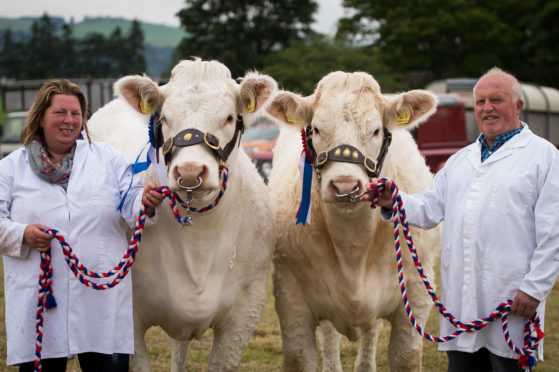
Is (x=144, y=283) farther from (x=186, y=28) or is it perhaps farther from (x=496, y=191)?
(x=186, y=28)

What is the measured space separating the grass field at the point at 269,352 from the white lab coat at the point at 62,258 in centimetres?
224

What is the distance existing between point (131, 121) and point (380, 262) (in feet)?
8.00

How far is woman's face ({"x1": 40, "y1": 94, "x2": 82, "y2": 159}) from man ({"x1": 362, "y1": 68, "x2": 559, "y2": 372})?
5.33 feet

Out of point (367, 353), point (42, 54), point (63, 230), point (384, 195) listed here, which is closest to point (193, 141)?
point (63, 230)

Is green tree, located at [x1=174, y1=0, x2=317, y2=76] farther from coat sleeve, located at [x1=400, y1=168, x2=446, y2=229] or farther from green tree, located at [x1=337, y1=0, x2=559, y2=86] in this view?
coat sleeve, located at [x1=400, y1=168, x2=446, y2=229]

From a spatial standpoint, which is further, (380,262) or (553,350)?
(553,350)

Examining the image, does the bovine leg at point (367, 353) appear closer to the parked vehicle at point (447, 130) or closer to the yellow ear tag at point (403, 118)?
the yellow ear tag at point (403, 118)

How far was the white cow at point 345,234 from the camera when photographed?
3.92 m

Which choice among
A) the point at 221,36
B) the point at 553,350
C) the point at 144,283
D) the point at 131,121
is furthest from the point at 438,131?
the point at 221,36

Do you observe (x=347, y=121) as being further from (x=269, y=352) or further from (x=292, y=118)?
(x=269, y=352)

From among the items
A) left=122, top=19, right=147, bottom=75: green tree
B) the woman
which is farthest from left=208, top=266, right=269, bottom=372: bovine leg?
left=122, top=19, right=147, bottom=75: green tree

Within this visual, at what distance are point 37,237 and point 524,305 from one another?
2.40 metres

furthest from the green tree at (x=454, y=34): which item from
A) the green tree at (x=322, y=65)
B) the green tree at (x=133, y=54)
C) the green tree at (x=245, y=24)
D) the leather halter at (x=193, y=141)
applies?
the green tree at (x=133, y=54)

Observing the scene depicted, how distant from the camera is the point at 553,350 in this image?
6.20 meters
